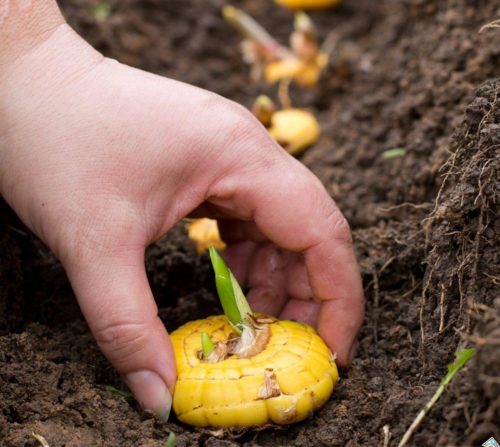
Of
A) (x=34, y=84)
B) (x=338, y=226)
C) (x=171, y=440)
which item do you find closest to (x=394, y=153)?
(x=338, y=226)

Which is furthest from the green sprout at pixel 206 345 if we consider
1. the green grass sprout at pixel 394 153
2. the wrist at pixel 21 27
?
the green grass sprout at pixel 394 153

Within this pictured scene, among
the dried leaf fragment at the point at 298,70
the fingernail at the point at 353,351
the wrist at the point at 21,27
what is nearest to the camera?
the wrist at the point at 21,27

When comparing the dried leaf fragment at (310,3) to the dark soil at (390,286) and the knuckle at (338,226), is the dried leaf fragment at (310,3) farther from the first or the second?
the knuckle at (338,226)

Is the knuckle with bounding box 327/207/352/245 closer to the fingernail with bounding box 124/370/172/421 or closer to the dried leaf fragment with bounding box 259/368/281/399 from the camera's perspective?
the dried leaf fragment with bounding box 259/368/281/399

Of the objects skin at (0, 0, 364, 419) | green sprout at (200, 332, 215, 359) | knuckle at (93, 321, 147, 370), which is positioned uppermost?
skin at (0, 0, 364, 419)

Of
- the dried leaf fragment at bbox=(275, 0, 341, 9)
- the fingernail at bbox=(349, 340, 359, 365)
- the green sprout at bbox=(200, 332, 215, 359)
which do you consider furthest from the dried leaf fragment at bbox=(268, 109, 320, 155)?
the green sprout at bbox=(200, 332, 215, 359)

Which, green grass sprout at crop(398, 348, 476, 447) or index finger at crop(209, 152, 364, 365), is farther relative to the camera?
index finger at crop(209, 152, 364, 365)

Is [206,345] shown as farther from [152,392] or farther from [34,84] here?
[34,84]
